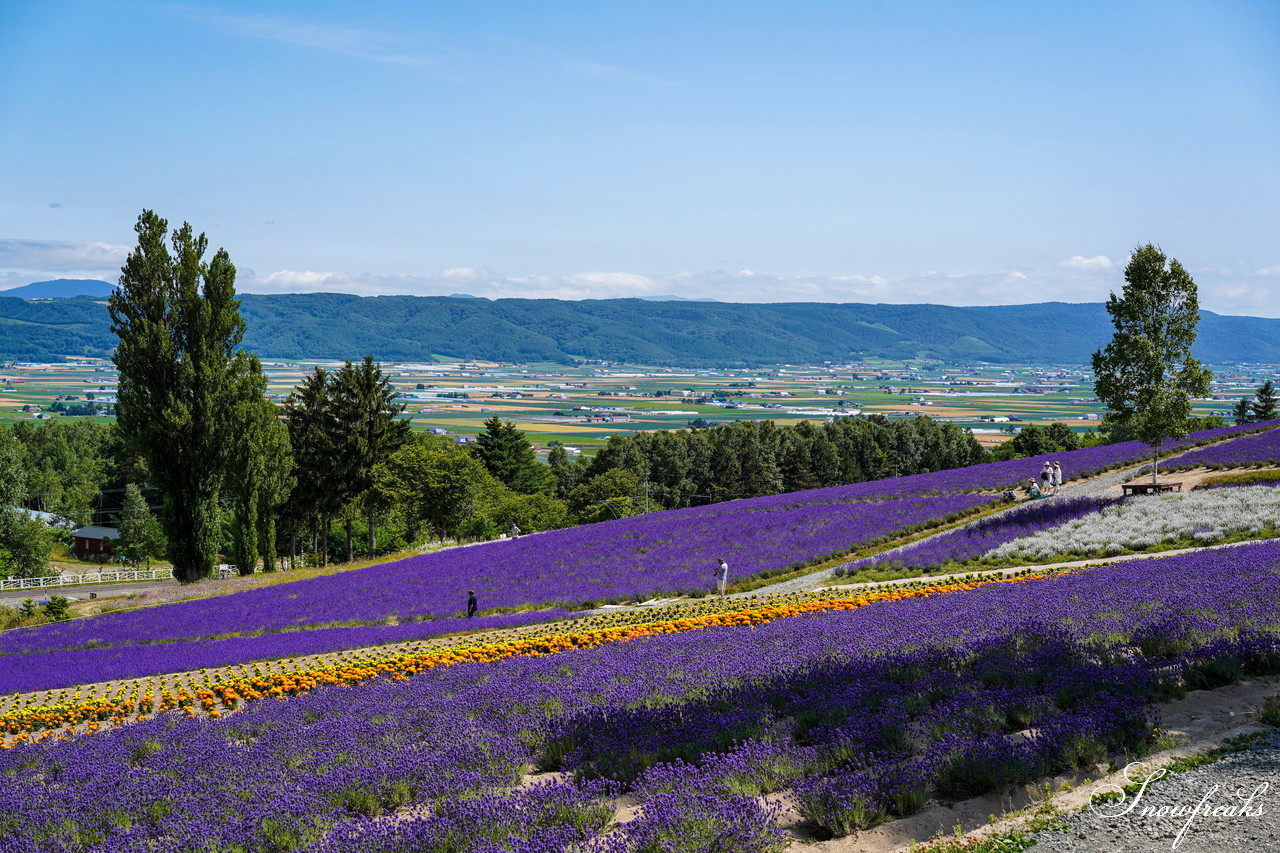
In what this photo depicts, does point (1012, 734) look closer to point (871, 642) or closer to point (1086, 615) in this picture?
point (871, 642)

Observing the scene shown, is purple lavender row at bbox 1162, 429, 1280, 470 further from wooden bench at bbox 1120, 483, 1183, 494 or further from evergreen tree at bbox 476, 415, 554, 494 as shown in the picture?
evergreen tree at bbox 476, 415, 554, 494

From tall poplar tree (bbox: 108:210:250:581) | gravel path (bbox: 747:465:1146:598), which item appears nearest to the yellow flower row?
gravel path (bbox: 747:465:1146:598)

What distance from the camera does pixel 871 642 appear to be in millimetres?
10961

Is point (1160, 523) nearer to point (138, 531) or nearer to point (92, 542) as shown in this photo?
point (138, 531)

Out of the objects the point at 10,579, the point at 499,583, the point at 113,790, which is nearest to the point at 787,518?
the point at 499,583

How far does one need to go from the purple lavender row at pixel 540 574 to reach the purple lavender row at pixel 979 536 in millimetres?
2816

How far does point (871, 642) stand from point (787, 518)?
89.9ft

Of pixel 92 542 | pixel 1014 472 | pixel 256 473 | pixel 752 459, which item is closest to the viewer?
pixel 256 473

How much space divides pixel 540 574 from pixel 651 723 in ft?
78.0

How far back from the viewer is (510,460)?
9600cm

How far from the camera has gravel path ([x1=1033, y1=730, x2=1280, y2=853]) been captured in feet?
17.5

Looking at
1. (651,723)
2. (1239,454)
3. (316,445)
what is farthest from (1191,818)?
(316,445)

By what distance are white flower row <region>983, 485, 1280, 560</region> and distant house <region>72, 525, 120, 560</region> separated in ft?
285

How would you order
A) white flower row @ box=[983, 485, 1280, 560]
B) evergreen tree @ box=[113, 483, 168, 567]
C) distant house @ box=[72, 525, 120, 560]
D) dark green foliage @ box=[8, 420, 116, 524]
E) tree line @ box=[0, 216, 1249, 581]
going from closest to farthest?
white flower row @ box=[983, 485, 1280, 560]
tree line @ box=[0, 216, 1249, 581]
evergreen tree @ box=[113, 483, 168, 567]
distant house @ box=[72, 525, 120, 560]
dark green foliage @ box=[8, 420, 116, 524]
